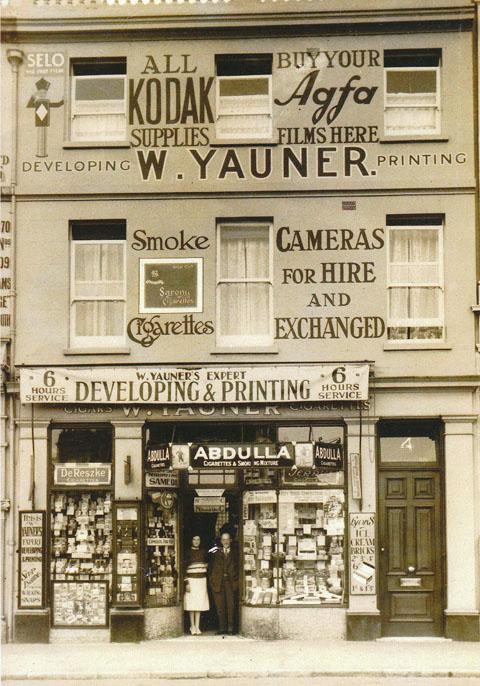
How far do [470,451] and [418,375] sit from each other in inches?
59.2

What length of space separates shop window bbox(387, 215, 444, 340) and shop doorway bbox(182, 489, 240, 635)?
400cm

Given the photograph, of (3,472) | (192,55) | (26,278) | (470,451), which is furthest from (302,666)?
(192,55)

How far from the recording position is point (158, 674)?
13.9 m

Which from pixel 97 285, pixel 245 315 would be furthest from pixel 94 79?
pixel 245 315

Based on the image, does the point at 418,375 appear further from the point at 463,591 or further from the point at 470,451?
the point at 463,591

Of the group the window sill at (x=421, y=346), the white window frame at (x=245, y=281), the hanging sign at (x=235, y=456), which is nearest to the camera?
the hanging sign at (x=235, y=456)

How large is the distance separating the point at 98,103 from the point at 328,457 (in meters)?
7.28

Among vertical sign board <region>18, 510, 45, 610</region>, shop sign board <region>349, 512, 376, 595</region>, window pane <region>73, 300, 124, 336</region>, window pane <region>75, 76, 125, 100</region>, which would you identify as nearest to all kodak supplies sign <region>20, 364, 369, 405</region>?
window pane <region>73, 300, 124, 336</region>

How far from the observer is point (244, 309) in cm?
1712

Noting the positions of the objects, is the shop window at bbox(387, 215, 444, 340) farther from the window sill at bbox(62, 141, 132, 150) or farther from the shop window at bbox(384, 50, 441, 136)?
the window sill at bbox(62, 141, 132, 150)

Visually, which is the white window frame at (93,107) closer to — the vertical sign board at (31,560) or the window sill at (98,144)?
the window sill at (98,144)

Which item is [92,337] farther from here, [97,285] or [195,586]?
[195,586]

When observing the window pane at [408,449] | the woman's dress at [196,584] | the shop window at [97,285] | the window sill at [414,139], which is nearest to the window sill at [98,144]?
the shop window at [97,285]

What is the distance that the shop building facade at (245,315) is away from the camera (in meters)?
Result: 16.5
